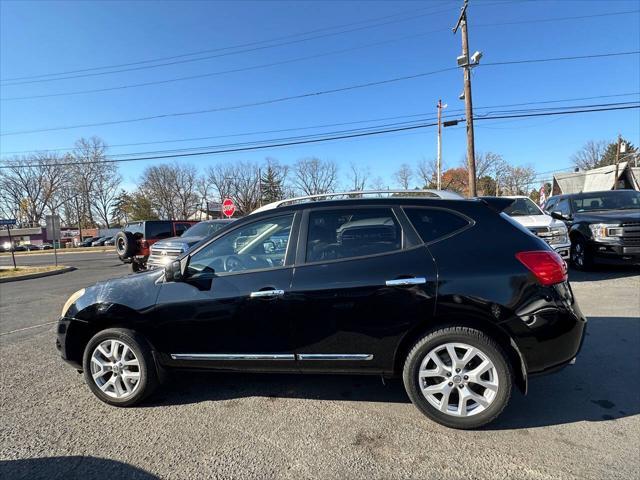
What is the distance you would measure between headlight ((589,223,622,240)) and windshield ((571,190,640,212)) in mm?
1574

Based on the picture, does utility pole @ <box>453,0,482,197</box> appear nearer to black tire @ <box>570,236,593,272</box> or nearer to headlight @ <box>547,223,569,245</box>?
black tire @ <box>570,236,593,272</box>

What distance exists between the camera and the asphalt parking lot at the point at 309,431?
2420 millimetres

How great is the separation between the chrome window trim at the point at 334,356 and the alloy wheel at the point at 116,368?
4.89ft

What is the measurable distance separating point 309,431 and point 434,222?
1.90 metres

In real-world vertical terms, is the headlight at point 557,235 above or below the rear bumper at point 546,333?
above

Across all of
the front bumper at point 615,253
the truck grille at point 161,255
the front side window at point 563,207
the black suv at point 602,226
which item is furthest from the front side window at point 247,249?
the front side window at point 563,207

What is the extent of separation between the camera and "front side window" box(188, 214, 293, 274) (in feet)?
10.5

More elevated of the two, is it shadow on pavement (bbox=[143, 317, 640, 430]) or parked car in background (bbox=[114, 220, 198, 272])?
parked car in background (bbox=[114, 220, 198, 272])

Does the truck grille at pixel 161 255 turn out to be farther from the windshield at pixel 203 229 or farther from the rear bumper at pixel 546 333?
the rear bumper at pixel 546 333

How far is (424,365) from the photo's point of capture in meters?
2.82

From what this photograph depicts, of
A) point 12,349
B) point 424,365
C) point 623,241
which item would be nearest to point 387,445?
point 424,365

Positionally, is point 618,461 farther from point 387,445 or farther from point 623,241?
point 623,241

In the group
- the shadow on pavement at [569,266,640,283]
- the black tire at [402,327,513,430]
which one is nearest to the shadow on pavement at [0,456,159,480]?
the black tire at [402,327,513,430]

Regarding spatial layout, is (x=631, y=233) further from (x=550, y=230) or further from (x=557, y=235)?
(x=550, y=230)
